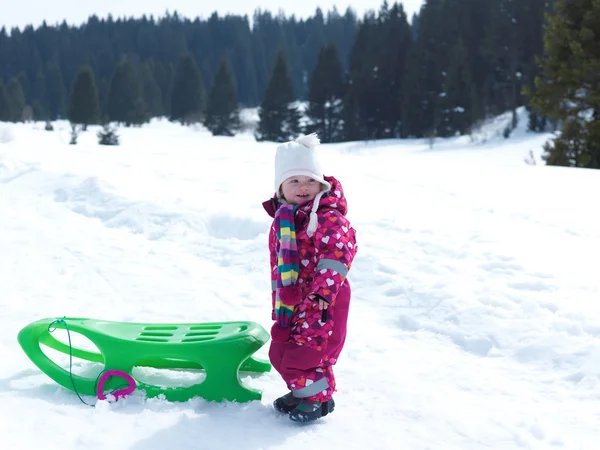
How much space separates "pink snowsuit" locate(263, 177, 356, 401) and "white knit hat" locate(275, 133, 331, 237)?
95 mm

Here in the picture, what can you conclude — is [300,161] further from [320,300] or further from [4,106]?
[4,106]

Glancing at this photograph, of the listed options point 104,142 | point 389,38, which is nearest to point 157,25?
point 389,38

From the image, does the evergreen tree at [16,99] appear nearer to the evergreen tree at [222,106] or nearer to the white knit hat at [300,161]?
the evergreen tree at [222,106]

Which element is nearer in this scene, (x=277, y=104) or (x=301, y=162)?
(x=301, y=162)

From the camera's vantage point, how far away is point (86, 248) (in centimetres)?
557

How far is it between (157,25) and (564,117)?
79344 mm

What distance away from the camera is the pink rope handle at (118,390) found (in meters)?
2.81

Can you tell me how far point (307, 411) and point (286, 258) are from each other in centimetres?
68

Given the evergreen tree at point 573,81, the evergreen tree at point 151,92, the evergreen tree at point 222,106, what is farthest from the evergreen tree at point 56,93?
the evergreen tree at point 573,81

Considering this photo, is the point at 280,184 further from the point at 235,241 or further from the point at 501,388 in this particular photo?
the point at 235,241

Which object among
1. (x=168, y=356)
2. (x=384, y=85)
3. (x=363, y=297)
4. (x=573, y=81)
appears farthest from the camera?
(x=384, y=85)

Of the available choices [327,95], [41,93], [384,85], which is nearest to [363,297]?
[384,85]

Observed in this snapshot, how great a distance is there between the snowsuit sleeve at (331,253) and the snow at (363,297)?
64 centimetres

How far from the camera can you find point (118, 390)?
2830 mm
